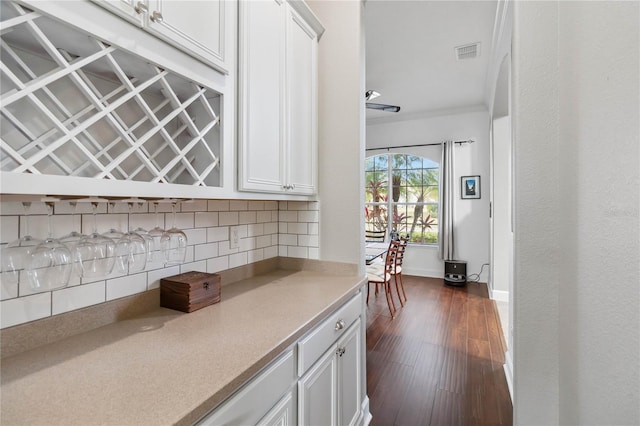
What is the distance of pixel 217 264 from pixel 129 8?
1153mm

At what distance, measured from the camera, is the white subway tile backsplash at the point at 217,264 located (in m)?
1.60

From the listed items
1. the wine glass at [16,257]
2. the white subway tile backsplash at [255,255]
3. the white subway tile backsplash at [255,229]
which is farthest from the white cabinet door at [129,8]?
the white subway tile backsplash at [255,255]

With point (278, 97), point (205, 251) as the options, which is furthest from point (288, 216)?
point (278, 97)

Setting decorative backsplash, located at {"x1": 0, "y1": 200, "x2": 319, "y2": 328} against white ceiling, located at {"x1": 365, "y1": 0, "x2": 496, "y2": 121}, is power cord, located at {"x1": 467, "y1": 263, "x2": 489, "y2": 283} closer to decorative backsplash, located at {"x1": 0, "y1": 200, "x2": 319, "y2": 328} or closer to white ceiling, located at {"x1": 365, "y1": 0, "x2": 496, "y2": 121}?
white ceiling, located at {"x1": 365, "y1": 0, "x2": 496, "y2": 121}

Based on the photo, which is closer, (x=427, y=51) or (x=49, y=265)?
(x=49, y=265)

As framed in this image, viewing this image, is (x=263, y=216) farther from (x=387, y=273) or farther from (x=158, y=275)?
(x=387, y=273)

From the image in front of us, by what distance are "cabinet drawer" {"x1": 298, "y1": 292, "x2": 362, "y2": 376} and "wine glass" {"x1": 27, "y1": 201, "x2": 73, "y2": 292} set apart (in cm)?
80

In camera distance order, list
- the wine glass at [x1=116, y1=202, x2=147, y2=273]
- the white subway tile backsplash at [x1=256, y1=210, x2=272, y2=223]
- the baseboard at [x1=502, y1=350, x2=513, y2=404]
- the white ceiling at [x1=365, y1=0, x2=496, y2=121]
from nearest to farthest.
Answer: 1. the wine glass at [x1=116, y1=202, x2=147, y2=273]
2. the white subway tile backsplash at [x1=256, y1=210, x2=272, y2=223]
3. the baseboard at [x1=502, y1=350, x2=513, y2=404]
4. the white ceiling at [x1=365, y1=0, x2=496, y2=121]

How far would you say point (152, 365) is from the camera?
855 millimetres

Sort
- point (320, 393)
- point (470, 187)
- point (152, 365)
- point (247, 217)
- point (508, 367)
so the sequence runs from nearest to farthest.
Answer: point (152, 365) < point (320, 393) < point (247, 217) < point (508, 367) < point (470, 187)

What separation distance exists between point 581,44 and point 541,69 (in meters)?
0.34

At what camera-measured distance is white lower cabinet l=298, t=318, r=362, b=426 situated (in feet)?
4.02

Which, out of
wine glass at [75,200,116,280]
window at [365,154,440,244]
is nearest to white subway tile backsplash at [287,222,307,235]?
wine glass at [75,200,116,280]

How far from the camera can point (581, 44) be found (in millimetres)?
1052
